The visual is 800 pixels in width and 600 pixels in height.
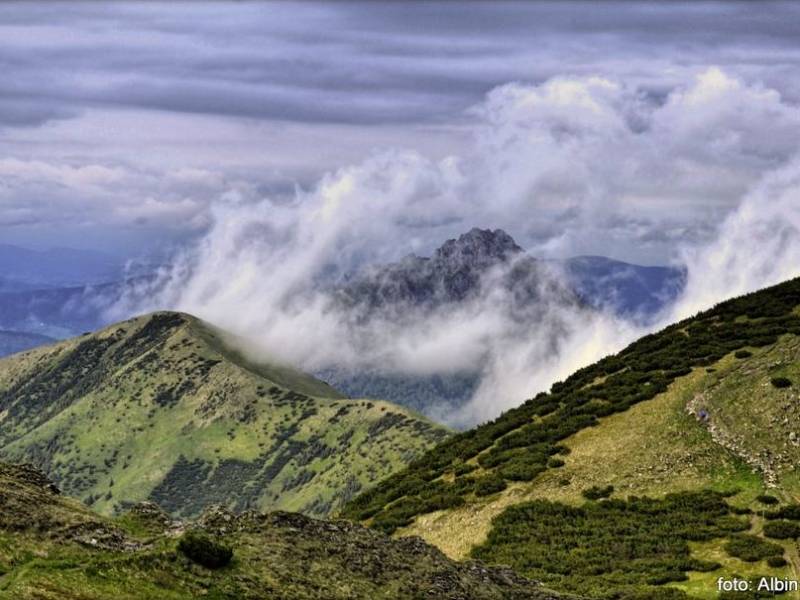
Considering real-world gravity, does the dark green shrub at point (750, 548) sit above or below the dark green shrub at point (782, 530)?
below

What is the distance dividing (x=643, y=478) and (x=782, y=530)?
11.9 metres

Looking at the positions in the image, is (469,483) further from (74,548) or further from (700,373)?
(74,548)

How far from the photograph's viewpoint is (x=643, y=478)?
56375 millimetres

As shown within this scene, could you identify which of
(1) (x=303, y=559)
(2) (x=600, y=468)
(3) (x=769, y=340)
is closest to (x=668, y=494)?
(2) (x=600, y=468)

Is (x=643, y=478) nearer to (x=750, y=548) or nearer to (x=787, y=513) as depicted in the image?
(x=787, y=513)

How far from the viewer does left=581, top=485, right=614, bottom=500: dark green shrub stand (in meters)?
55.4

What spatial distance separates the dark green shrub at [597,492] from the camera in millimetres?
55406

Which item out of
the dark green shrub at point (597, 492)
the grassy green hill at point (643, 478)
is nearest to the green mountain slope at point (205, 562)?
the grassy green hill at point (643, 478)

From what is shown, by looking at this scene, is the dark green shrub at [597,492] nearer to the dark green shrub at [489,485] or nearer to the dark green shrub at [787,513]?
the dark green shrub at [489,485]

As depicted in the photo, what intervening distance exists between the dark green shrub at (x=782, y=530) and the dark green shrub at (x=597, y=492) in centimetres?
1116

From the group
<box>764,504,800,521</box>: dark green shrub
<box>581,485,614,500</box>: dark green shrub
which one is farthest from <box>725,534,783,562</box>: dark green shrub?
<box>581,485,614,500</box>: dark green shrub

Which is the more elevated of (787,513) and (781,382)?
(781,382)

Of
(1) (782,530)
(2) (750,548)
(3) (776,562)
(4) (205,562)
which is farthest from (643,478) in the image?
(4) (205,562)

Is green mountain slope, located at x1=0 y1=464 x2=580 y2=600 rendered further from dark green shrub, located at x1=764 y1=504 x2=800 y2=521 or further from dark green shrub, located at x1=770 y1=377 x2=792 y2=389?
dark green shrub, located at x1=770 y1=377 x2=792 y2=389
